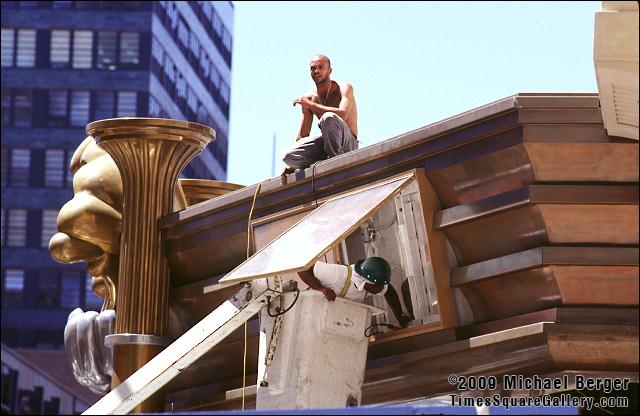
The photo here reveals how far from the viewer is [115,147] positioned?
575 inches

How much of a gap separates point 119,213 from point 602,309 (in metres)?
6.36

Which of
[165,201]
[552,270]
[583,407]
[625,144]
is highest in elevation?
[165,201]

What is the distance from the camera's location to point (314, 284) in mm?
11367

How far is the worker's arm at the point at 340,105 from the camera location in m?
12.9

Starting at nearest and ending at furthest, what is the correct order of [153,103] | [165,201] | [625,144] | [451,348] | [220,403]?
1. [625,144]
2. [451,348]
3. [220,403]
4. [165,201]
5. [153,103]

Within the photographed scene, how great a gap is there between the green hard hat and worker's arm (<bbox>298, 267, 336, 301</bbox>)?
28 centimetres

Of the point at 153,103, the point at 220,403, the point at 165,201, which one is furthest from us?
the point at 153,103

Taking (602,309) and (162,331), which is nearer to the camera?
(602,309)

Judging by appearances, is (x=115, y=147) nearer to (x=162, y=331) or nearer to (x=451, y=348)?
(x=162, y=331)

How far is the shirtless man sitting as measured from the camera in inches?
500

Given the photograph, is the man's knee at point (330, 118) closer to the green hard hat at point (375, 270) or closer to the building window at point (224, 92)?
the green hard hat at point (375, 270)

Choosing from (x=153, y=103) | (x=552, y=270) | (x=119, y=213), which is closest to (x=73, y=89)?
(x=153, y=103)

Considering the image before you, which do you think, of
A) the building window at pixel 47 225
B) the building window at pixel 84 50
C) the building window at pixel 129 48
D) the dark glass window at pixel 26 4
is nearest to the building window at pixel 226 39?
the building window at pixel 129 48

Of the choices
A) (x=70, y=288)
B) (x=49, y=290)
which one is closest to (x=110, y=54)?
(x=70, y=288)
